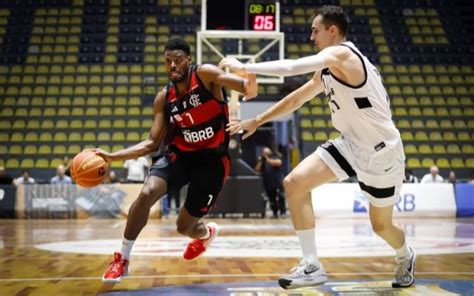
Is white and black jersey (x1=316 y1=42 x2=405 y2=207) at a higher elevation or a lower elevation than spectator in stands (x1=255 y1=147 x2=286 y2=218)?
higher

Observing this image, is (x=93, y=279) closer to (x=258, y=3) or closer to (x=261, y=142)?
(x=258, y=3)

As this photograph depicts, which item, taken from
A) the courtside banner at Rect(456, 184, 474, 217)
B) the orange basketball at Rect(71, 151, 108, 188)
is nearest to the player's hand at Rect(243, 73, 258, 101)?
the orange basketball at Rect(71, 151, 108, 188)

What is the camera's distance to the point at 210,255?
6.38 meters

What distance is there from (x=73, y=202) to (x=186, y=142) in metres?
9.74

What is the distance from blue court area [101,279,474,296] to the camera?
12.9ft

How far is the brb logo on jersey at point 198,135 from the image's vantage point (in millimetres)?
4621

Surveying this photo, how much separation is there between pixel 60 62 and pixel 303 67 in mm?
18100

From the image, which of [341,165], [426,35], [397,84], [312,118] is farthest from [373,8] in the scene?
[341,165]

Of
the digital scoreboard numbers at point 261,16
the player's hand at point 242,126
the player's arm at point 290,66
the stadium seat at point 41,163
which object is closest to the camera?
the player's arm at point 290,66

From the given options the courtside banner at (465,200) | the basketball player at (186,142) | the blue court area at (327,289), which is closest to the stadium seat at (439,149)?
the courtside banner at (465,200)

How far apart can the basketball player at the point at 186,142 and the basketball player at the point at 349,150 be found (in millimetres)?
718

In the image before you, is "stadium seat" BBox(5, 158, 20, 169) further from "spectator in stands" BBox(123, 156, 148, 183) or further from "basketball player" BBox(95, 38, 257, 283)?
"basketball player" BBox(95, 38, 257, 283)

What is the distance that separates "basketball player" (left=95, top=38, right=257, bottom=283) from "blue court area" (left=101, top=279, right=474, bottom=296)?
1.56 ft

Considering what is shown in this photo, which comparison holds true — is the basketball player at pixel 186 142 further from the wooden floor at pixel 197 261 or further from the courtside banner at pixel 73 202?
the courtside banner at pixel 73 202
